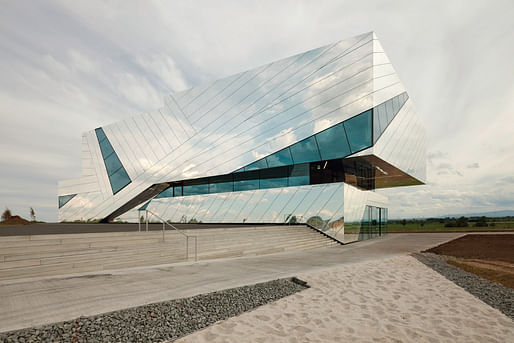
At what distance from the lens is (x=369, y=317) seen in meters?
5.07

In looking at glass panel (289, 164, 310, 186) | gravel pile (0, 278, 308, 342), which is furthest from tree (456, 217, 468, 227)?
gravel pile (0, 278, 308, 342)

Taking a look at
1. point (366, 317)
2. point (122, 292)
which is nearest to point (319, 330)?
point (366, 317)

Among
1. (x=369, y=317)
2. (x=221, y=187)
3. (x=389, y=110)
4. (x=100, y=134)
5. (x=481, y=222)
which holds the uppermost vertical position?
(x=100, y=134)

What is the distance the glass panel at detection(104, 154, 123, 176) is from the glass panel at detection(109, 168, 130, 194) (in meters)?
0.48

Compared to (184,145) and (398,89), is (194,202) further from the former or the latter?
(398,89)

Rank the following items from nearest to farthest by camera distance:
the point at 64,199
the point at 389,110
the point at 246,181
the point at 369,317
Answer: the point at 369,317 < the point at 389,110 < the point at 246,181 < the point at 64,199

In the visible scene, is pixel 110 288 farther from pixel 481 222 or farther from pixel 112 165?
pixel 481 222

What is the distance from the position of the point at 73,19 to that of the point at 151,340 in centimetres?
1116

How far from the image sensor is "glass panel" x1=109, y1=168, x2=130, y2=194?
91.7 feet

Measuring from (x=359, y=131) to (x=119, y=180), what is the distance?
21.7m

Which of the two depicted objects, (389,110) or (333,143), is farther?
(389,110)

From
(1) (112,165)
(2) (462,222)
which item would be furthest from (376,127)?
(2) (462,222)

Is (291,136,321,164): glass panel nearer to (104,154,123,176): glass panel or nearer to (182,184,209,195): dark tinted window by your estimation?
(182,184,209,195): dark tinted window

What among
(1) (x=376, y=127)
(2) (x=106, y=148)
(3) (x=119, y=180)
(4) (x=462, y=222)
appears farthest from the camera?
(4) (x=462, y=222)
